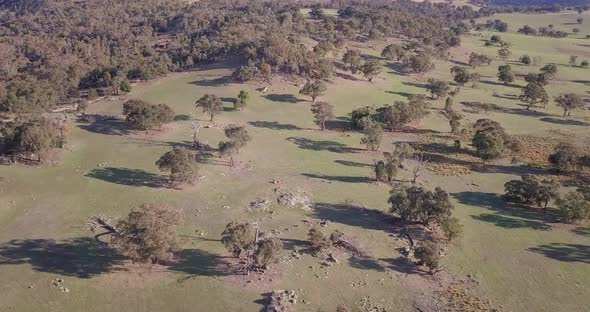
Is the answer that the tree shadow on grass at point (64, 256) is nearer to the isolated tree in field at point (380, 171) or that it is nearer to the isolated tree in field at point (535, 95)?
the isolated tree in field at point (380, 171)

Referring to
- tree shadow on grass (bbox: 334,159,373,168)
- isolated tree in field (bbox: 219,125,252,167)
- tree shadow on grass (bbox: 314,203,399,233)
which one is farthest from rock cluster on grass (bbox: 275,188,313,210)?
tree shadow on grass (bbox: 334,159,373,168)

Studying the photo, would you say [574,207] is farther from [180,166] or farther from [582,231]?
[180,166]

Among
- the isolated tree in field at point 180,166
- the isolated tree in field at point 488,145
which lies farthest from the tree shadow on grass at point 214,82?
the isolated tree in field at point 488,145

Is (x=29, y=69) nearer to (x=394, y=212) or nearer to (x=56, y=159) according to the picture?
(x=56, y=159)

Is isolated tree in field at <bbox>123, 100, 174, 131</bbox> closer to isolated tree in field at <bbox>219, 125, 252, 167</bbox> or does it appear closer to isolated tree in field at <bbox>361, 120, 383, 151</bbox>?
isolated tree in field at <bbox>219, 125, 252, 167</bbox>

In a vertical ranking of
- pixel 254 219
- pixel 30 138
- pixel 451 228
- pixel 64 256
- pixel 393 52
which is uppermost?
pixel 393 52

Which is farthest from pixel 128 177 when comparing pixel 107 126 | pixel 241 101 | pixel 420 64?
pixel 420 64
